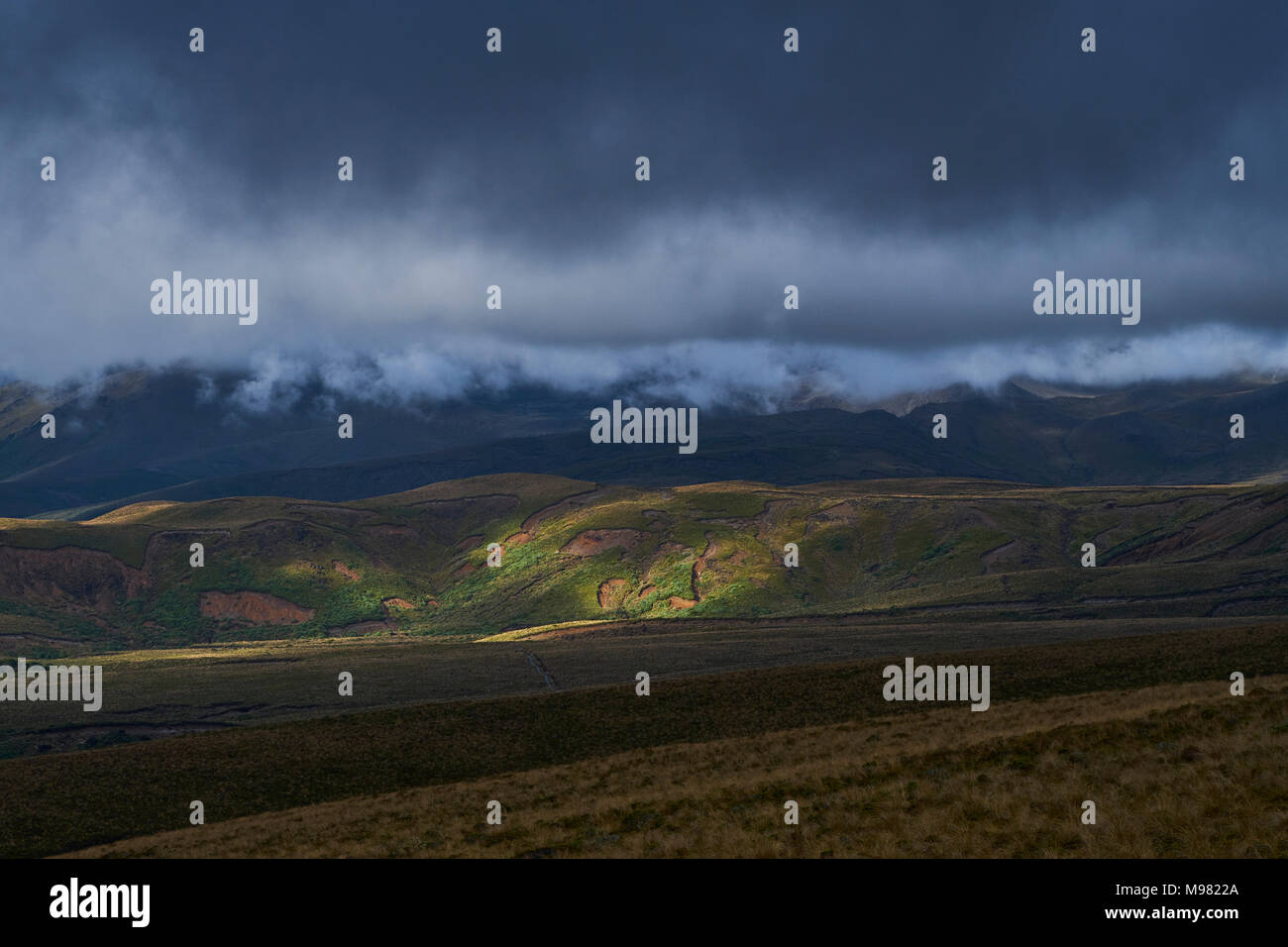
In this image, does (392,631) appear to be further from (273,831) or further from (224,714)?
(273,831)

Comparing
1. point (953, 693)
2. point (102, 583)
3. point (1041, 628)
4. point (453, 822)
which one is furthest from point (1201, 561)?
point (102, 583)

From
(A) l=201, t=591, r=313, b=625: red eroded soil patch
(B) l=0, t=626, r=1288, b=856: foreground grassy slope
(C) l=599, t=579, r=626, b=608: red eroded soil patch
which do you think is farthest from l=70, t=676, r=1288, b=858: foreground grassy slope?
(A) l=201, t=591, r=313, b=625: red eroded soil patch

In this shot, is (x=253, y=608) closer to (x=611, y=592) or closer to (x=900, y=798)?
(x=611, y=592)

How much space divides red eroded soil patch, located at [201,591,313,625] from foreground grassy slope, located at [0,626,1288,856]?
121840 millimetres

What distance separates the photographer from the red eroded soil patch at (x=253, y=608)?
18812 centimetres

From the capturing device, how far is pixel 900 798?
3048 centimetres

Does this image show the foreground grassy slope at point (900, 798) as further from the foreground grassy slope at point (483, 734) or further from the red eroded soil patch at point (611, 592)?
the red eroded soil patch at point (611, 592)

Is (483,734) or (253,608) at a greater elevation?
(253,608)

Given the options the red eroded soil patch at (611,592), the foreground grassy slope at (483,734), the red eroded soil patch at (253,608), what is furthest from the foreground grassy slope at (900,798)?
the red eroded soil patch at (253,608)

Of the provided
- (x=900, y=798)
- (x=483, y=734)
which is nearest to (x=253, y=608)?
(x=483, y=734)

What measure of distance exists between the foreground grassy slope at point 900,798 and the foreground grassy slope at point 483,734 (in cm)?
573

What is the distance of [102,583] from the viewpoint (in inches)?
7579

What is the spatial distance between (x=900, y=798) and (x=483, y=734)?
40165 millimetres
